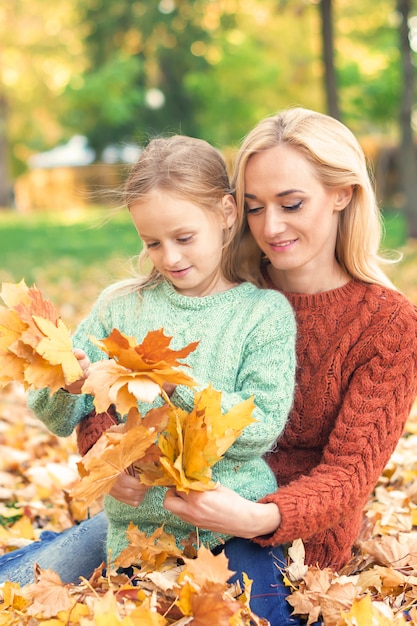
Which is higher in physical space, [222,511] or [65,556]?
[222,511]

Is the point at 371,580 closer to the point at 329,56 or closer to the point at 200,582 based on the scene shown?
the point at 200,582

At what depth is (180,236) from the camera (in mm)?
2092

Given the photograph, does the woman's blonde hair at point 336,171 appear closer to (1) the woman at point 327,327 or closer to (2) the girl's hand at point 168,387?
(1) the woman at point 327,327

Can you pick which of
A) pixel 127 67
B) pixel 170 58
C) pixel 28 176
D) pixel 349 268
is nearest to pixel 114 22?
pixel 170 58

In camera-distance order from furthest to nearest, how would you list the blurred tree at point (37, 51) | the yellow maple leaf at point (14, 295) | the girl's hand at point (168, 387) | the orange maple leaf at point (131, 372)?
the blurred tree at point (37, 51) < the girl's hand at point (168, 387) < the yellow maple leaf at point (14, 295) < the orange maple leaf at point (131, 372)

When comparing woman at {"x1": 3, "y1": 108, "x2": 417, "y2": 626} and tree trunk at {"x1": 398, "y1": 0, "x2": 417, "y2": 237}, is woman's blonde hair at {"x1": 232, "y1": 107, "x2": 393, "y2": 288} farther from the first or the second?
tree trunk at {"x1": 398, "y1": 0, "x2": 417, "y2": 237}

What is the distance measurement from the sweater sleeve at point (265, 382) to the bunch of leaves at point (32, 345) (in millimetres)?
323

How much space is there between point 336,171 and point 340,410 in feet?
2.23

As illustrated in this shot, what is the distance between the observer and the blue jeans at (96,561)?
1.97 m

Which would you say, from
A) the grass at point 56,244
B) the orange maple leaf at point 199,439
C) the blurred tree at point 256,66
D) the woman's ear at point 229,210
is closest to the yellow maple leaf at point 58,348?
the orange maple leaf at point 199,439

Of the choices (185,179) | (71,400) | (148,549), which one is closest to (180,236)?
(185,179)

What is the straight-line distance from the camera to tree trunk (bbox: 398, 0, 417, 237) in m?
9.98

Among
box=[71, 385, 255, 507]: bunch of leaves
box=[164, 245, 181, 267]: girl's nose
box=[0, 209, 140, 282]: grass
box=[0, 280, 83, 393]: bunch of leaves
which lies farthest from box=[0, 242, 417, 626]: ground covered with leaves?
box=[0, 209, 140, 282]: grass

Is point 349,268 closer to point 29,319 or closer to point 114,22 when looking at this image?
point 29,319
